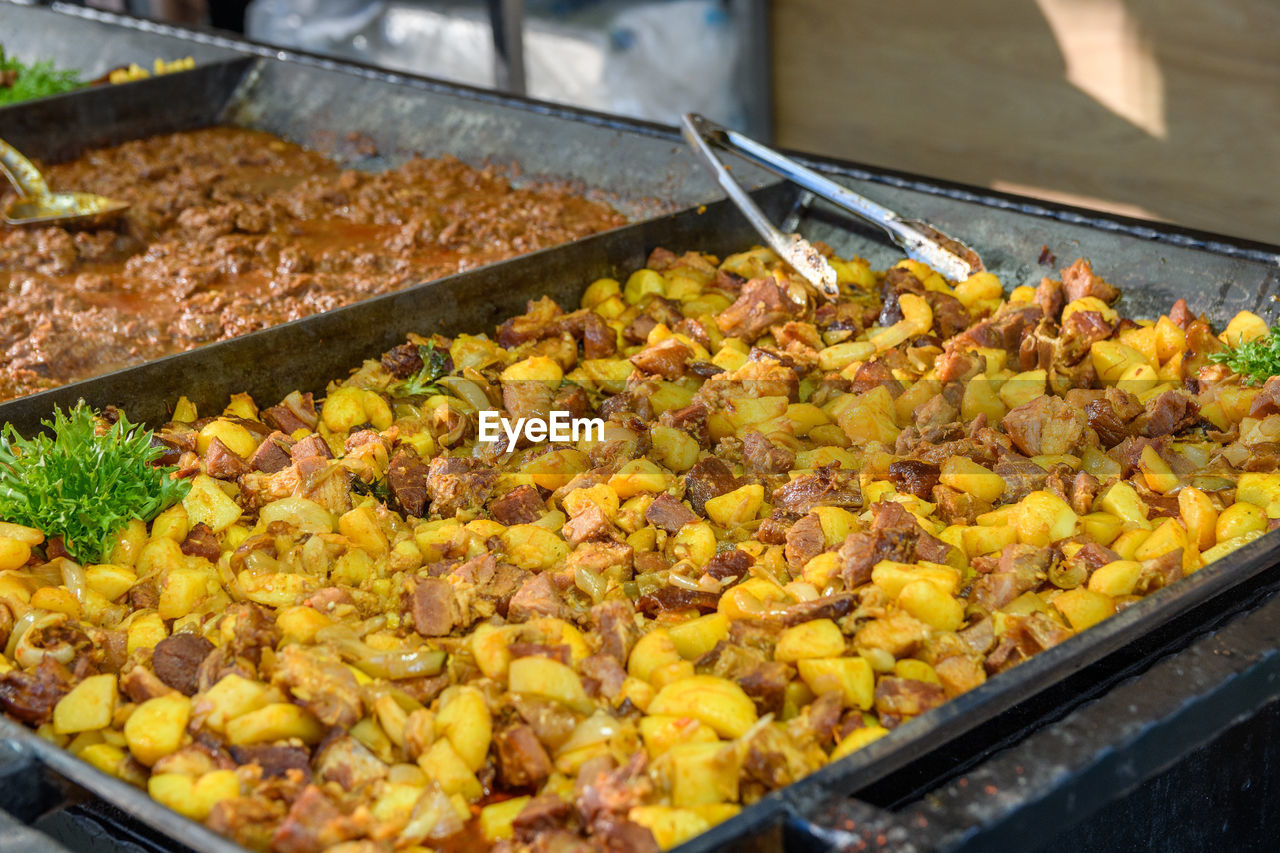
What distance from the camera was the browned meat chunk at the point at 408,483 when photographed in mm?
2152

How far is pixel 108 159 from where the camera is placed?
169 inches

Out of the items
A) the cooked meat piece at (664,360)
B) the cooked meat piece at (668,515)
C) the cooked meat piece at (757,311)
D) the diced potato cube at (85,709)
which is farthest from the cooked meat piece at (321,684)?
the cooked meat piece at (757,311)

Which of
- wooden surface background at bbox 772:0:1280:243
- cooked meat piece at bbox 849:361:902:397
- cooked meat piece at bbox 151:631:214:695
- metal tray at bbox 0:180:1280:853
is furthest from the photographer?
wooden surface background at bbox 772:0:1280:243

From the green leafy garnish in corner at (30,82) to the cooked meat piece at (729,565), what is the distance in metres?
3.80

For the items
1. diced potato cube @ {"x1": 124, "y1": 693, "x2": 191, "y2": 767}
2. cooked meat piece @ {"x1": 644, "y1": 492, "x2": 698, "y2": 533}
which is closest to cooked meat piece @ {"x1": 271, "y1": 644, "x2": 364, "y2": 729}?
diced potato cube @ {"x1": 124, "y1": 693, "x2": 191, "y2": 767}

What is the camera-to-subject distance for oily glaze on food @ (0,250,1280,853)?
149cm

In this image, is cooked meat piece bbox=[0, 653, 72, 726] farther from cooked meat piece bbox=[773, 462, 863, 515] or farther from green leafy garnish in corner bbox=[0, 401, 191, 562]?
cooked meat piece bbox=[773, 462, 863, 515]

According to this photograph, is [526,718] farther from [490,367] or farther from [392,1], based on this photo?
[392,1]

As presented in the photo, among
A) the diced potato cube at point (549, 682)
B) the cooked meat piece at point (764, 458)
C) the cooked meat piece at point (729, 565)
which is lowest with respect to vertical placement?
the diced potato cube at point (549, 682)

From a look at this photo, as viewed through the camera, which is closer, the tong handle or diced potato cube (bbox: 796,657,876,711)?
diced potato cube (bbox: 796,657,876,711)

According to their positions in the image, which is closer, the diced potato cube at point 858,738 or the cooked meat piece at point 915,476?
the diced potato cube at point 858,738

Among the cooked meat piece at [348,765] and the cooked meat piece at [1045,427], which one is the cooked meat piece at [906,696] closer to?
the cooked meat piece at [348,765]

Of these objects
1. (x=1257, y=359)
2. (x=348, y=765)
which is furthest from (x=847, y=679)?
(x=1257, y=359)

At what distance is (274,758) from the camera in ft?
4.88
